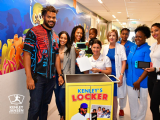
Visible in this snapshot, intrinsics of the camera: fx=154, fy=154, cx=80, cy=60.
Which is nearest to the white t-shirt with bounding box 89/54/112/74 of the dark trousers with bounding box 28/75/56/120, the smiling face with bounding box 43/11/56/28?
the dark trousers with bounding box 28/75/56/120

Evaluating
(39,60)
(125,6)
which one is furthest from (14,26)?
(125,6)

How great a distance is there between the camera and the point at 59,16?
11.7 ft

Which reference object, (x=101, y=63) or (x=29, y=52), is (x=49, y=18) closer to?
(x=29, y=52)

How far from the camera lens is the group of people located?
5.81 ft

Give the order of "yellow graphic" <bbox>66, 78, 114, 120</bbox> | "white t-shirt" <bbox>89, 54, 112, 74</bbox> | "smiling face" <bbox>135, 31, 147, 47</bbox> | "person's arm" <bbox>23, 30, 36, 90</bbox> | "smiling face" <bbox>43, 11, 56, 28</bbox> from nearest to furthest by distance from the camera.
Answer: "yellow graphic" <bbox>66, 78, 114, 120</bbox>, "person's arm" <bbox>23, 30, 36, 90</bbox>, "smiling face" <bbox>43, 11, 56, 28</bbox>, "white t-shirt" <bbox>89, 54, 112, 74</bbox>, "smiling face" <bbox>135, 31, 147, 47</bbox>

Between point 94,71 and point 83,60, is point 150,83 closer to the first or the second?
point 94,71

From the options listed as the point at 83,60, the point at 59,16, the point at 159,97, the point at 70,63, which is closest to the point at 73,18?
the point at 59,16

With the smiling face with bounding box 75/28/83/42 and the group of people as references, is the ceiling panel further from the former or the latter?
the group of people

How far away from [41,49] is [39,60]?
128 millimetres

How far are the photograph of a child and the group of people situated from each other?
649 millimetres

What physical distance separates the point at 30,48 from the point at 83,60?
0.63 metres

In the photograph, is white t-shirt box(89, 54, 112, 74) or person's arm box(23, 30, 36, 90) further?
white t-shirt box(89, 54, 112, 74)

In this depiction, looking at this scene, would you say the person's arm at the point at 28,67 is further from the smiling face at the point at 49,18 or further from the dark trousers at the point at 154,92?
the dark trousers at the point at 154,92

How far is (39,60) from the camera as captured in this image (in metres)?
1.77
